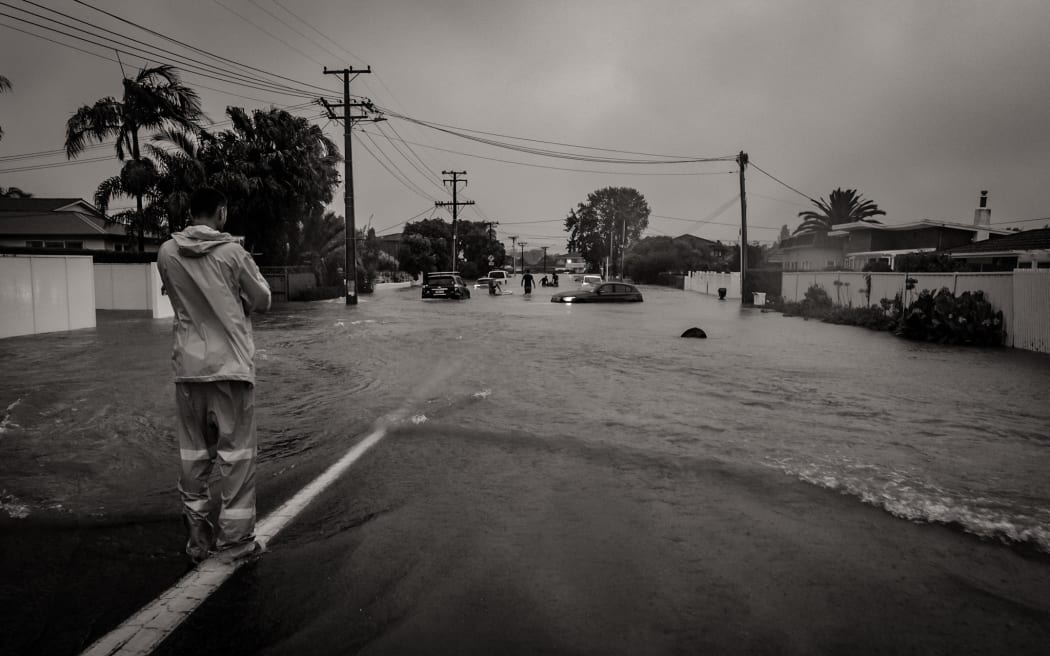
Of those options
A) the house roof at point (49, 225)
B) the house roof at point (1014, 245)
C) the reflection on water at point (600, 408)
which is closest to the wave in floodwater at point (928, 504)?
the reflection on water at point (600, 408)

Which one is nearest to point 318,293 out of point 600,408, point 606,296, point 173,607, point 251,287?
point 606,296

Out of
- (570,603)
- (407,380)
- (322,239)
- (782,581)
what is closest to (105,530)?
(570,603)

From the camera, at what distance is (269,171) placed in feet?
114

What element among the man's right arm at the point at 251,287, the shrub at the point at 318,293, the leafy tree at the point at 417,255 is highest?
the leafy tree at the point at 417,255

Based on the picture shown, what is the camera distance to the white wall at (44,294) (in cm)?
1528

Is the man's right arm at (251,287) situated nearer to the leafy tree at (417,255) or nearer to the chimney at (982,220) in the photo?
the chimney at (982,220)

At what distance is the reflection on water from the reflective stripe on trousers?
1021mm

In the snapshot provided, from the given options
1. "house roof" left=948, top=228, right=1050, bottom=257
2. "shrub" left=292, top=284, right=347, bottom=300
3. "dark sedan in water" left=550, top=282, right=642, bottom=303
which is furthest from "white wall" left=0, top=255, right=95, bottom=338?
"house roof" left=948, top=228, right=1050, bottom=257

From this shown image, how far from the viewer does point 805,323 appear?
960 inches

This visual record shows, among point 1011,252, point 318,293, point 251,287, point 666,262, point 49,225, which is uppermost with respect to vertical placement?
point 49,225

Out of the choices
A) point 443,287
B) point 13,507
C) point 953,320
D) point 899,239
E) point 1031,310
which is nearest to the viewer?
point 13,507

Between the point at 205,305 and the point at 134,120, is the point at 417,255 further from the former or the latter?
the point at 205,305

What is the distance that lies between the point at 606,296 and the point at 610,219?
80.7 metres

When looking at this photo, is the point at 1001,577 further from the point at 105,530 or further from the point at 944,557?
the point at 105,530
